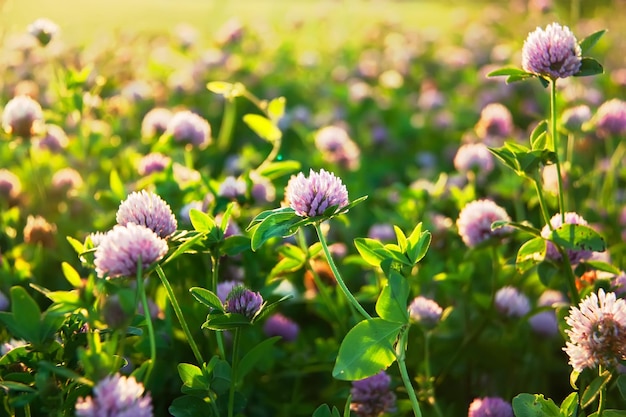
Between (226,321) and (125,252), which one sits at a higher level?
(125,252)

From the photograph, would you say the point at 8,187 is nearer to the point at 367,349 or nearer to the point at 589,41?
the point at 367,349

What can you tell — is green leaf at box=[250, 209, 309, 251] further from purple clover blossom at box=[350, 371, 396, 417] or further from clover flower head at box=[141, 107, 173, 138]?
clover flower head at box=[141, 107, 173, 138]

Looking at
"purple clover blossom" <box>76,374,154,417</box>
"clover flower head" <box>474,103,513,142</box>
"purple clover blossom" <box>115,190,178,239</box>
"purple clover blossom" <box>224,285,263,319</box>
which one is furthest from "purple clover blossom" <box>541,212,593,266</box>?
"clover flower head" <box>474,103,513,142</box>

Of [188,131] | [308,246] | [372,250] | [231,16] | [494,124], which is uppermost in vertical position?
[372,250]

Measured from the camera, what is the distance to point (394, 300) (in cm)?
87

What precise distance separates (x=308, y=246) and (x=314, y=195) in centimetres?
91

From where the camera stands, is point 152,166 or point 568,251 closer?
point 568,251

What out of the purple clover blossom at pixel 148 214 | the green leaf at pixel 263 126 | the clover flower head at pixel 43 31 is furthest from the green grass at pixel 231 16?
the purple clover blossom at pixel 148 214

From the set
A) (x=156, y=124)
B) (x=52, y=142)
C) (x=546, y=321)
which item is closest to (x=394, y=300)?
(x=546, y=321)

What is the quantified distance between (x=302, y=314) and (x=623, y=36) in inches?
143

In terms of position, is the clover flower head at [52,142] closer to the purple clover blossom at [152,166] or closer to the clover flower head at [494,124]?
the purple clover blossom at [152,166]

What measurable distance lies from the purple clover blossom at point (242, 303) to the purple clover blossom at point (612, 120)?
1.17m

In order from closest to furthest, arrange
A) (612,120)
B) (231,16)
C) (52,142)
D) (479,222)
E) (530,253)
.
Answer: (530,253), (479,222), (612,120), (52,142), (231,16)

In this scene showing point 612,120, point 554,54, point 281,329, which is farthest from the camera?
point 612,120
